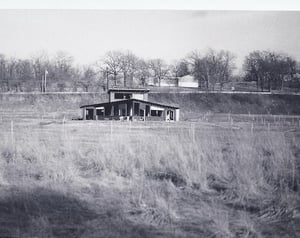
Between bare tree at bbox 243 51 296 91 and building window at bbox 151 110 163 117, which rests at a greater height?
bare tree at bbox 243 51 296 91

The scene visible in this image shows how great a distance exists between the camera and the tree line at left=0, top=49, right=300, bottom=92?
6613mm

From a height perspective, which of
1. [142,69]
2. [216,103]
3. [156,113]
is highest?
[142,69]

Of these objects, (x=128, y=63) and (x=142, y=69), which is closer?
(x=128, y=63)

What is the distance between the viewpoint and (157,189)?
14.6 ft

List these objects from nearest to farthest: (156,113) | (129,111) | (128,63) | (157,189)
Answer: (157,189), (128,63), (129,111), (156,113)

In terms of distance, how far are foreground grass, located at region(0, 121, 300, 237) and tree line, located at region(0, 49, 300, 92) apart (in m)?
1.81

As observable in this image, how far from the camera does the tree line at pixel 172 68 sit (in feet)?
21.7

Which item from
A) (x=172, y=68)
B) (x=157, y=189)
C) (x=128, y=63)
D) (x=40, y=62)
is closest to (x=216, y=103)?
Result: (x=172, y=68)

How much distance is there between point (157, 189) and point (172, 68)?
4.48 meters

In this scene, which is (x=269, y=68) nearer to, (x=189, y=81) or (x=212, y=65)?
(x=212, y=65)

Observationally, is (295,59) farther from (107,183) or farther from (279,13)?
(107,183)

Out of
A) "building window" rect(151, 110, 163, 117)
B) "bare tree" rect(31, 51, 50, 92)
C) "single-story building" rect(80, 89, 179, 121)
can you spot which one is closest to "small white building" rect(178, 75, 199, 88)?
"bare tree" rect(31, 51, 50, 92)

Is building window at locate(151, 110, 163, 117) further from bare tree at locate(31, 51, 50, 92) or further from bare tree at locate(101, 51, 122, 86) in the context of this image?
bare tree at locate(31, 51, 50, 92)

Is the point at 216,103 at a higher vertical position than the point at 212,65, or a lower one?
lower
